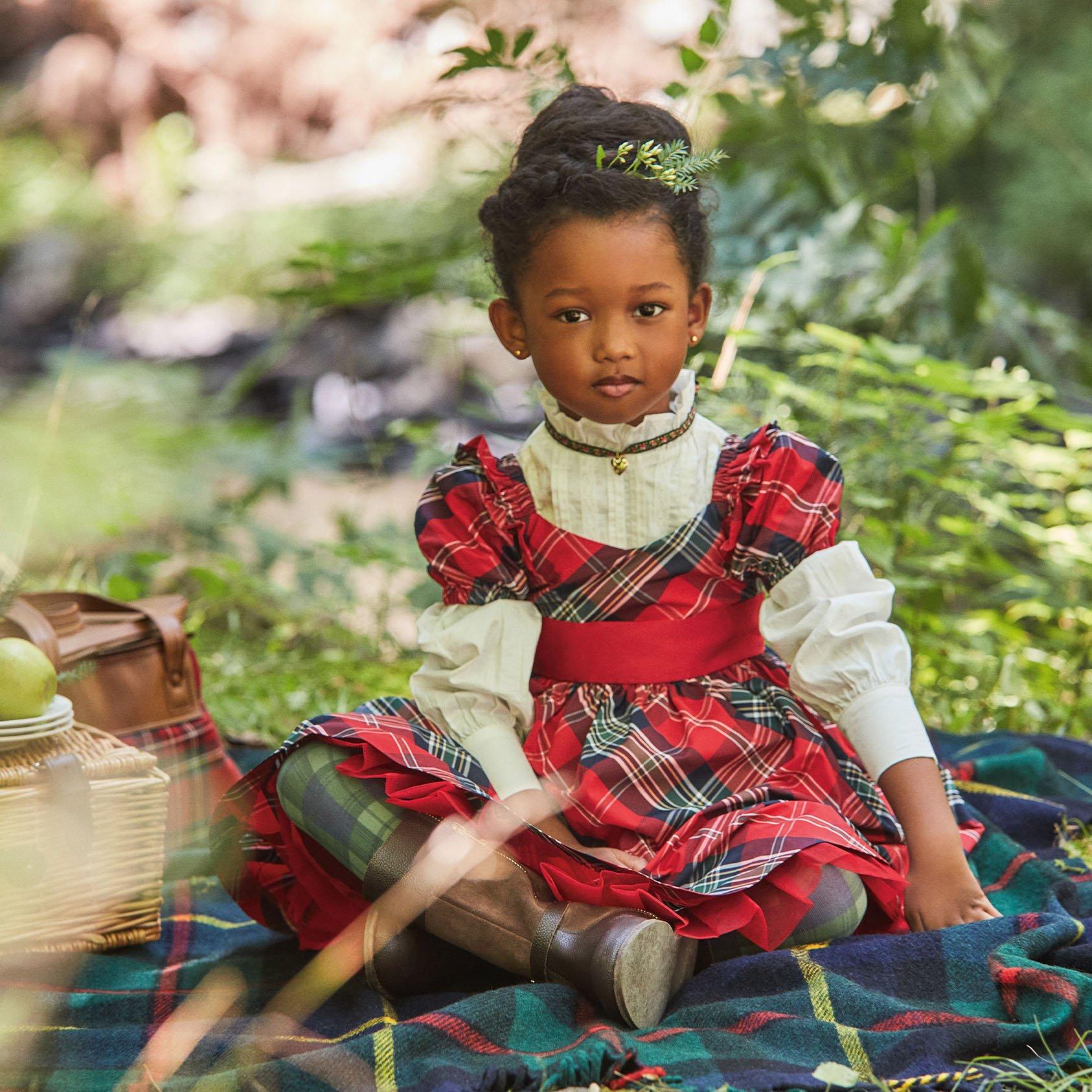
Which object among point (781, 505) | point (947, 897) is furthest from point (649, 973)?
point (781, 505)

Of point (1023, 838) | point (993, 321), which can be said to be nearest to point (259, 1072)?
point (1023, 838)

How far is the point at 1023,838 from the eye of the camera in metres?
1.94

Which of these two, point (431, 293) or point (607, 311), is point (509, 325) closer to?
point (607, 311)

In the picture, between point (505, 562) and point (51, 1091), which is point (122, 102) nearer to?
point (505, 562)

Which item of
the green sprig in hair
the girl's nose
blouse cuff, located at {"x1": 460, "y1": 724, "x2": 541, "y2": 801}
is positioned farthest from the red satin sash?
the green sprig in hair

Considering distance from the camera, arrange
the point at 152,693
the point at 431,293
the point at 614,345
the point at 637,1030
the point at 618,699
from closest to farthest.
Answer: the point at 637,1030
the point at 614,345
the point at 618,699
the point at 152,693
the point at 431,293

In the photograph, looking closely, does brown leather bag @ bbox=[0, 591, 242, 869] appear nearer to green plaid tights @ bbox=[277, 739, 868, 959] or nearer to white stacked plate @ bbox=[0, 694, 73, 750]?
white stacked plate @ bbox=[0, 694, 73, 750]

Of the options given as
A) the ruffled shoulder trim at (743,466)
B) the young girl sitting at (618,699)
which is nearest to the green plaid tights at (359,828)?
the young girl sitting at (618,699)

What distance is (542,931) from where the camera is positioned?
1405mm

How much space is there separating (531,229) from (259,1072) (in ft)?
3.59

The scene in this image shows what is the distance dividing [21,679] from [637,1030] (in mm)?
929

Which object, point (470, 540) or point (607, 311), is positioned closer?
point (607, 311)

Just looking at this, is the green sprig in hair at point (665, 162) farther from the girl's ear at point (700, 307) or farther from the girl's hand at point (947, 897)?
the girl's hand at point (947, 897)

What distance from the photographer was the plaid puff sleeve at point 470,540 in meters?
1.71
